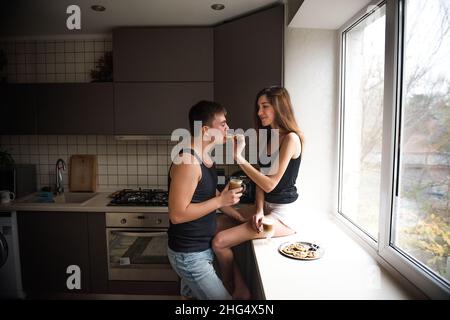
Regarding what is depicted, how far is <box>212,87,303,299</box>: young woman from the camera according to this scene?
152 centimetres

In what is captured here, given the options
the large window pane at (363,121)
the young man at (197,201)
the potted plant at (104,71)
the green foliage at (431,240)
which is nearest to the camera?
the green foliage at (431,240)

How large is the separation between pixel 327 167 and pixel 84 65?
2.15 m

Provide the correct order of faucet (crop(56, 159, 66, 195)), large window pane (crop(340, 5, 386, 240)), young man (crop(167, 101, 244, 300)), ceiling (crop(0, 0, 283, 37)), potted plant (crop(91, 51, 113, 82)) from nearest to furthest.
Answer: young man (crop(167, 101, 244, 300)) < large window pane (crop(340, 5, 386, 240)) < ceiling (crop(0, 0, 283, 37)) < potted plant (crop(91, 51, 113, 82)) < faucet (crop(56, 159, 66, 195))

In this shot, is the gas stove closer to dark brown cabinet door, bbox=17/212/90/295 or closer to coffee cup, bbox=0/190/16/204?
dark brown cabinet door, bbox=17/212/90/295

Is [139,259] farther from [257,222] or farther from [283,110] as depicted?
[283,110]

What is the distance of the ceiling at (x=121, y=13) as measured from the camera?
1881 millimetres

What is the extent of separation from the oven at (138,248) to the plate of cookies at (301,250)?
94cm

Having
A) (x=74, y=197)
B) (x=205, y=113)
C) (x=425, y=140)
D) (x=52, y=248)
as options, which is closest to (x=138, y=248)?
(x=52, y=248)

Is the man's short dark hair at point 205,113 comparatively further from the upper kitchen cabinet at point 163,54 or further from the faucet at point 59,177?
the faucet at point 59,177

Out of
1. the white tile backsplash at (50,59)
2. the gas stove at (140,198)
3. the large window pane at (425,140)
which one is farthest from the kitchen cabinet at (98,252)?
the large window pane at (425,140)

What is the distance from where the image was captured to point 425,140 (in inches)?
45.9

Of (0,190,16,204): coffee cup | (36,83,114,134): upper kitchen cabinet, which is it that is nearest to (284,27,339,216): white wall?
(36,83,114,134): upper kitchen cabinet

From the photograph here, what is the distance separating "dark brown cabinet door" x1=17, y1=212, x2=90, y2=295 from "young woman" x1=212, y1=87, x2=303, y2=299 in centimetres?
110

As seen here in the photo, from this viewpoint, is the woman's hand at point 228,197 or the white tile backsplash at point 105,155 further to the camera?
the white tile backsplash at point 105,155
